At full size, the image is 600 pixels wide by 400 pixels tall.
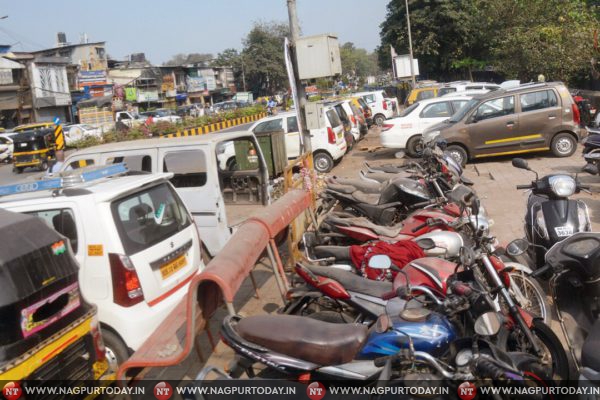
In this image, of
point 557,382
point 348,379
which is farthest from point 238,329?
point 557,382

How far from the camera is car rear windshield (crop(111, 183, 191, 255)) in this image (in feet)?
14.1

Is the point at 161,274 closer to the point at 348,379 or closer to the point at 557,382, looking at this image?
the point at 348,379

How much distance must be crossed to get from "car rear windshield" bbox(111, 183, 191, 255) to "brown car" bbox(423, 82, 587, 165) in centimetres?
817

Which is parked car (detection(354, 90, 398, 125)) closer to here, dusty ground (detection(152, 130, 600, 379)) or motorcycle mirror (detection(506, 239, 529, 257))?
dusty ground (detection(152, 130, 600, 379))

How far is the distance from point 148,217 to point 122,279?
0.63 meters

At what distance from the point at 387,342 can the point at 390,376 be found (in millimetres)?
555

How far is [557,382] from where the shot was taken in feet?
10.6

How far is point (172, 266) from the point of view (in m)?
4.66

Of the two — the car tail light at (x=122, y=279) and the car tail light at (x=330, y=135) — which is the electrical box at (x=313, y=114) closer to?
the car tail light at (x=330, y=135)

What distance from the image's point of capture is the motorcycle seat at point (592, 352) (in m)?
2.79

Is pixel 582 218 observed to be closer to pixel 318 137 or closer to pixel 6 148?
pixel 318 137

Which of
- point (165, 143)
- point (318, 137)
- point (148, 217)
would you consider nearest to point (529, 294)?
point (148, 217)

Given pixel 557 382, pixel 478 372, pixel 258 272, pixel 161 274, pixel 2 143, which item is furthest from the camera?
pixel 2 143

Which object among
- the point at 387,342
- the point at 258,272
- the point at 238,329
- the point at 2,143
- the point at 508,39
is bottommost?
the point at 258,272
